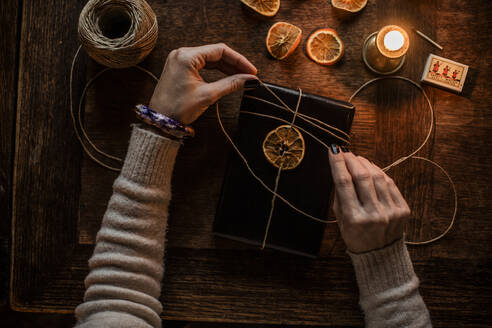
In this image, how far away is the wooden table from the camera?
0.99 m

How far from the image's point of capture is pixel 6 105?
1.32 metres

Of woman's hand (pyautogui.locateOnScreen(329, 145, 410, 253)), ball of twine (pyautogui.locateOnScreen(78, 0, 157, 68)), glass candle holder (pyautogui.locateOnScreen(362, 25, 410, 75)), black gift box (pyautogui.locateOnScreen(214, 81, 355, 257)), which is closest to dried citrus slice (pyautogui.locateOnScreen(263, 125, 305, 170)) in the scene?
black gift box (pyautogui.locateOnScreen(214, 81, 355, 257))

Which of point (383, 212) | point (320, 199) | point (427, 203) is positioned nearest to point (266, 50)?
point (320, 199)

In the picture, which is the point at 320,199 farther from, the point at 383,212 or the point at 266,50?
the point at 266,50

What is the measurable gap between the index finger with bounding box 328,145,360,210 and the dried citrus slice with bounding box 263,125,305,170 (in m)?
0.12

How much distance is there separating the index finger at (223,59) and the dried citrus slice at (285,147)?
0.69ft

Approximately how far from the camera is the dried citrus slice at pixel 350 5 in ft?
3.36

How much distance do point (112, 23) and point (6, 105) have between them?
736mm

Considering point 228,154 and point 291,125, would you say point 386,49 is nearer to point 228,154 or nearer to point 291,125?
point 291,125

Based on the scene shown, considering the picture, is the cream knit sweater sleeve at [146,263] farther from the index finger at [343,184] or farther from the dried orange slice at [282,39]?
the dried orange slice at [282,39]

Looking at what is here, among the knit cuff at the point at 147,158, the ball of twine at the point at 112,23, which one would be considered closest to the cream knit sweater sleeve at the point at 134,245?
the knit cuff at the point at 147,158

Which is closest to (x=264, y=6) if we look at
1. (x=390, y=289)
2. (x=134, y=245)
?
(x=134, y=245)

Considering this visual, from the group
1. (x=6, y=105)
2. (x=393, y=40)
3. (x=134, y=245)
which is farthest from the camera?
(x=6, y=105)

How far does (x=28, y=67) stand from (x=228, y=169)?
0.73m
